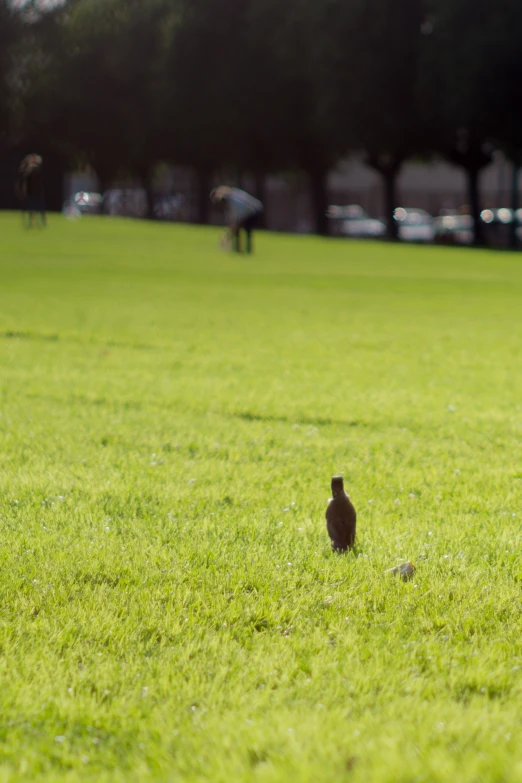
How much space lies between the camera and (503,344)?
12727mm

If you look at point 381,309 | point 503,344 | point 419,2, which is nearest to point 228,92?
point 419,2

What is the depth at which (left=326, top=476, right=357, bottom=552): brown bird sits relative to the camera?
4480 millimetres

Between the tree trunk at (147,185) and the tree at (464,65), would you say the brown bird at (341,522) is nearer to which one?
the tree at (464,65)

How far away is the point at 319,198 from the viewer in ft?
208

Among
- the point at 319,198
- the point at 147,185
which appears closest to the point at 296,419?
the point at 319,198

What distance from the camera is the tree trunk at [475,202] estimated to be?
54.2 m

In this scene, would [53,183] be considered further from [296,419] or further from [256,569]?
[256,569]

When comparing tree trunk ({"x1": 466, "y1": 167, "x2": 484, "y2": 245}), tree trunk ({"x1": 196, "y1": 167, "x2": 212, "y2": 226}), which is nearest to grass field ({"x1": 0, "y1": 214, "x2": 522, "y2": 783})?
tree trunk ({"x1": 466, "y1": 167, "x2": 484, "y2": 245})

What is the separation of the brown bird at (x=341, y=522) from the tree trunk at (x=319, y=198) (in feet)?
193

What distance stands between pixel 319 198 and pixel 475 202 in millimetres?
11050

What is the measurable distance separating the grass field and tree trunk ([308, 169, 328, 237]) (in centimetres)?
5237

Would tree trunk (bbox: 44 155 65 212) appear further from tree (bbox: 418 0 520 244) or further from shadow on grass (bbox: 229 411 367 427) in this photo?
shadow on grass (bbox: 229 411 367 427)

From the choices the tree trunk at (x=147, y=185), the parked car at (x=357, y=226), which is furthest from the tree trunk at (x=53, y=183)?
the parked car at (x=357, y=226)

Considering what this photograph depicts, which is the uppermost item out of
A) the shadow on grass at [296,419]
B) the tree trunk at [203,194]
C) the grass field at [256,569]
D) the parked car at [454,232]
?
the tree trunk at [203,194]
